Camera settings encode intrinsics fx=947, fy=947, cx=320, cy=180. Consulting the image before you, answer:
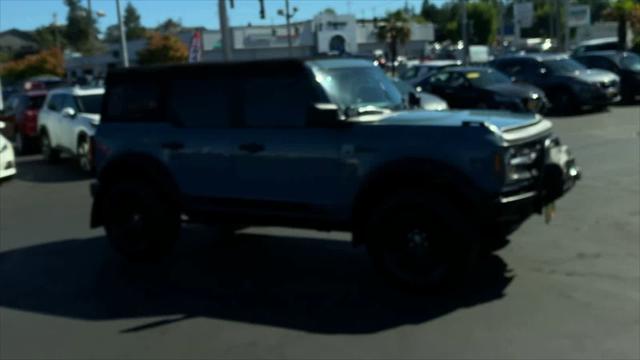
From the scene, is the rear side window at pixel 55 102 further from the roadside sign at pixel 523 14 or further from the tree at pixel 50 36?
the tree at pixel 50 36

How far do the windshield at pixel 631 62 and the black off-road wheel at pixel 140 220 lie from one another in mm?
21651

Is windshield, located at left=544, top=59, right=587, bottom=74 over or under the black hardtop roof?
under

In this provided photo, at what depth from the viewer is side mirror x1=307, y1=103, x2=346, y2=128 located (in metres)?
8.01

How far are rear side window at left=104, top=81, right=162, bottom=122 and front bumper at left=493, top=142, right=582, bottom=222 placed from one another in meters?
3.71

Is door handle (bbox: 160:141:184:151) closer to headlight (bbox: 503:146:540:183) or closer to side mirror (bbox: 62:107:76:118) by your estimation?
headlight (bbox: 503:146:540:183)

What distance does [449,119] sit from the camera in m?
8.07

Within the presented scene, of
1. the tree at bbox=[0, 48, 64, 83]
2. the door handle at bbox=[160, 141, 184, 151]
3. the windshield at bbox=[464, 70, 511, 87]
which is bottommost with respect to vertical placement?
the tree at bbox=[0, 48, 64, 83]

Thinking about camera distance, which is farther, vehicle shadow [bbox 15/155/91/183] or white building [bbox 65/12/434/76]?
white building [bbox 65/12/434/76]

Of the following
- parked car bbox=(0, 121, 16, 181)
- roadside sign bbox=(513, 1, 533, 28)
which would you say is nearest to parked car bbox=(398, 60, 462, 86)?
parked car bbox=(0, 121, 16, 181)

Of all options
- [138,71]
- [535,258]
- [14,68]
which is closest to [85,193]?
[138,71]

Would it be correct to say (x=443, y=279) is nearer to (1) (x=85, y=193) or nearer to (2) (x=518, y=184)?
(2) (x=518, y=184)

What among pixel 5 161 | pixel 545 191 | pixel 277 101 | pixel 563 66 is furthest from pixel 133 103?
pixel 563 66

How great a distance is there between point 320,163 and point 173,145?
174cm

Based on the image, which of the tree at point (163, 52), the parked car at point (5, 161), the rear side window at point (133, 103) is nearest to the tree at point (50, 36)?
the tree at point (163, 52)
